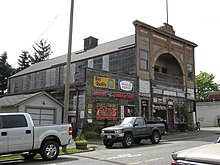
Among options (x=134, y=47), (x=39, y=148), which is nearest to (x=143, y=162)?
(x=39, y=148)

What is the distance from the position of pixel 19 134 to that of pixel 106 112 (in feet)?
50.2

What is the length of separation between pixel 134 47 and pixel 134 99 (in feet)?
18.3

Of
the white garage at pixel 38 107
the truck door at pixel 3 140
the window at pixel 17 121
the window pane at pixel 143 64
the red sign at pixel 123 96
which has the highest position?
the window pane at pixel 143 64

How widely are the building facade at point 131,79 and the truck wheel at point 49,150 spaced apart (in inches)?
477

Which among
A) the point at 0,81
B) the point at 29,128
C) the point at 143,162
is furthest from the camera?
the point at 0,81

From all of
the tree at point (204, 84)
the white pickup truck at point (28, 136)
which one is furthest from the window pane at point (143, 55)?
the tree at point (204, 84)

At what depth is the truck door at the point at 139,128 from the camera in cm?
1812

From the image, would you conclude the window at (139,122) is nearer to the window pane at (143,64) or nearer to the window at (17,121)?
the window at (17,121)

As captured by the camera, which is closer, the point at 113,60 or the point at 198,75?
the point at 113,60

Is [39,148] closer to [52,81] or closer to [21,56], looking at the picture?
[52,81]

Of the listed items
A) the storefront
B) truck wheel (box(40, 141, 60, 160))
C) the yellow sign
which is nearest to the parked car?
→ truck wheel (box(40, 141, 60, 160))

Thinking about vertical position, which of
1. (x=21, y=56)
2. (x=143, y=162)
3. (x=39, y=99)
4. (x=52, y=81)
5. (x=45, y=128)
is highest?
(x=21, y=56)

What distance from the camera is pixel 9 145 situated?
11.0 m

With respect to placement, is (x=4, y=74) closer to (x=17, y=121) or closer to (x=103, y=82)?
(x=103, y=82)
